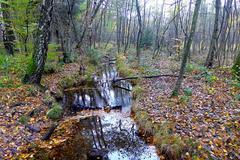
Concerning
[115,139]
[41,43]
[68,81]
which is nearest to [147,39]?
[68,81]

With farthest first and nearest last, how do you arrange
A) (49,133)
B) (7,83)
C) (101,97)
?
(101,97) → (7,83) → (49,133)

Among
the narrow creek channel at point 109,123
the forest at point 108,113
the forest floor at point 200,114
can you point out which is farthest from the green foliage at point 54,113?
the forest floor at point 200,114

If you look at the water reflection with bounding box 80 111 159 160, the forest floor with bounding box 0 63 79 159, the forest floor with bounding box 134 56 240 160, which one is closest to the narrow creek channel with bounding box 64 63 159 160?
the water reflection with bounding box 80 111 159 160

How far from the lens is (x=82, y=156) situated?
20.8 feet

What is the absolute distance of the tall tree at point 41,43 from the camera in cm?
952

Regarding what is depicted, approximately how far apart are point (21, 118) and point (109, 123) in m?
3.21

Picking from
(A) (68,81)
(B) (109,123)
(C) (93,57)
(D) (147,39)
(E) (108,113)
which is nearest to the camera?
(B) (109,123)

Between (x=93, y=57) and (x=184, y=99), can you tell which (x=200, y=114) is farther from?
(x=93, y=57)

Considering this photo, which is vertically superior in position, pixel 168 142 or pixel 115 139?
pixel 168 142

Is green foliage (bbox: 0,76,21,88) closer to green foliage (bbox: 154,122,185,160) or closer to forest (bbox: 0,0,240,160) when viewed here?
forest (bbox: 0,0,240,160)

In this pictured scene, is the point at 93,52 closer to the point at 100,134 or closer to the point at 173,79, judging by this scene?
the point at 173,79

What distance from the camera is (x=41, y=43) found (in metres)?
9.73

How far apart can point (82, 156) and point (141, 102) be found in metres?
4.46

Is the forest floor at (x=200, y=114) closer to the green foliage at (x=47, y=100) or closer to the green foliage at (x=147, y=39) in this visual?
the green foliage at (x=47, y=100)
